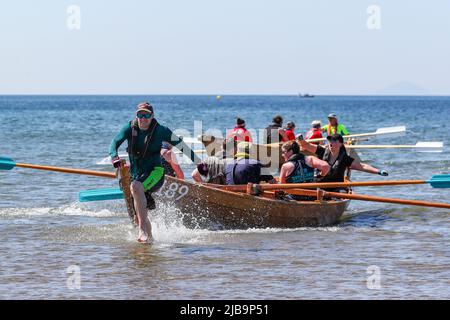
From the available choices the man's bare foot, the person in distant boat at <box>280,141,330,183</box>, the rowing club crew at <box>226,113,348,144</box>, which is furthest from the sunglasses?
the rowing club crew at <box>226,113,348,144</box>

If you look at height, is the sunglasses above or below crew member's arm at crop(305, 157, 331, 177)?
above

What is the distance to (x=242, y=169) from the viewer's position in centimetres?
1495

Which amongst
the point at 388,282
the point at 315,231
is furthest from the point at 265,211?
the point at 388,282

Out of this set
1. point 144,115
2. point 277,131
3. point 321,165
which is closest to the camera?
point 144,115

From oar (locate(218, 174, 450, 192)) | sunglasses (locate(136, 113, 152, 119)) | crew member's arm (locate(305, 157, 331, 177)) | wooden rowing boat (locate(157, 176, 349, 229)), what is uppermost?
sunglasses (locate(136, 113, 152, 119))

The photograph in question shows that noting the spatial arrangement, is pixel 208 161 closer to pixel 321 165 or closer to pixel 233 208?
pixel 233 208

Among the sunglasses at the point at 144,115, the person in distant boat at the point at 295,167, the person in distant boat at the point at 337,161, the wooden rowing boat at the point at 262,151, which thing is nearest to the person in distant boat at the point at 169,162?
the wooden rowing boat at the point at 262,151

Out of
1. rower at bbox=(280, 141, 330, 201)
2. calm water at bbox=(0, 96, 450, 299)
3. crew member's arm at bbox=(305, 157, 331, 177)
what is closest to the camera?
calm water at bbox=(0, 96, 450, 299)

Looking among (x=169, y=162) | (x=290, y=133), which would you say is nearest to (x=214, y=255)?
(x=169, y=162)

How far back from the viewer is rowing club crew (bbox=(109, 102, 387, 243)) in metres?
12.9

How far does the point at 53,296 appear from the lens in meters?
10.3

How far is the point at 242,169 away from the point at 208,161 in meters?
Result: 0.71

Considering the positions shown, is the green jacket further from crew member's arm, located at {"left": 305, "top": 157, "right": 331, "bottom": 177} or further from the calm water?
crew member's arm, located at {"left": 305, "top": 157, "right": 331, "bottom": 177}
